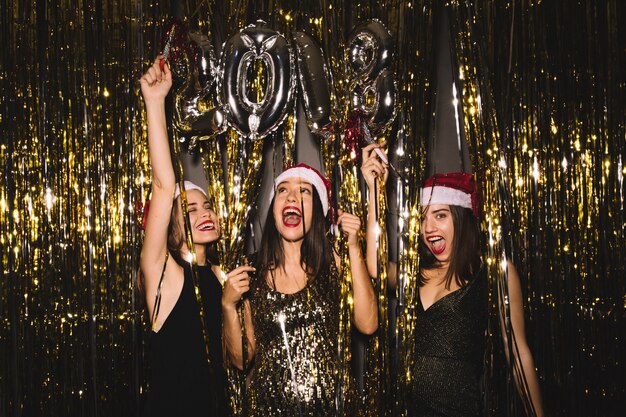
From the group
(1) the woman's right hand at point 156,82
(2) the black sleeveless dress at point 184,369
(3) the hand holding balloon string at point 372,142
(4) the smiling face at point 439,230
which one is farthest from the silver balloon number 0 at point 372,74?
(2) the black sleeveless dress at point 184,369

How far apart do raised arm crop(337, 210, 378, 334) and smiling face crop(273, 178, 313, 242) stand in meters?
0.11

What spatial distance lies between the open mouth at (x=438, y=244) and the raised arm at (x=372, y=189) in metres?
0.17

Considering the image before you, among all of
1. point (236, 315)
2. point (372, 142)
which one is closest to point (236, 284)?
point (236, 315)

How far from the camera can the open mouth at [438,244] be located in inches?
61.1

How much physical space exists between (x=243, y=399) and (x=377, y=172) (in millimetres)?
670

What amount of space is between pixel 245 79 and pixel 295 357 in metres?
0.71

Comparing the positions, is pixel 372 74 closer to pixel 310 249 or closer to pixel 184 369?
pixel 310 249

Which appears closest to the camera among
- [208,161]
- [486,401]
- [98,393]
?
[486,401]

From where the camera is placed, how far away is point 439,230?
1558 millimetres

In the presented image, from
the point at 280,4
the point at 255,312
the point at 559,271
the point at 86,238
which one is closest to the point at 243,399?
the point at 255,312

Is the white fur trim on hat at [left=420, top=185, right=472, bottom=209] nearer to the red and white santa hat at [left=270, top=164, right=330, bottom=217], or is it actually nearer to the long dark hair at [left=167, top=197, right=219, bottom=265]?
the red and white santa hat at [left=270, top=164, right=330, bottom=217]

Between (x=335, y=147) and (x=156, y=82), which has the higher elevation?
(x=156, y=82)

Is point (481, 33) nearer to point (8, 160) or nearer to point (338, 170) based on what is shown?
point (338, 170)

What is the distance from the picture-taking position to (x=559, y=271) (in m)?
1.42
